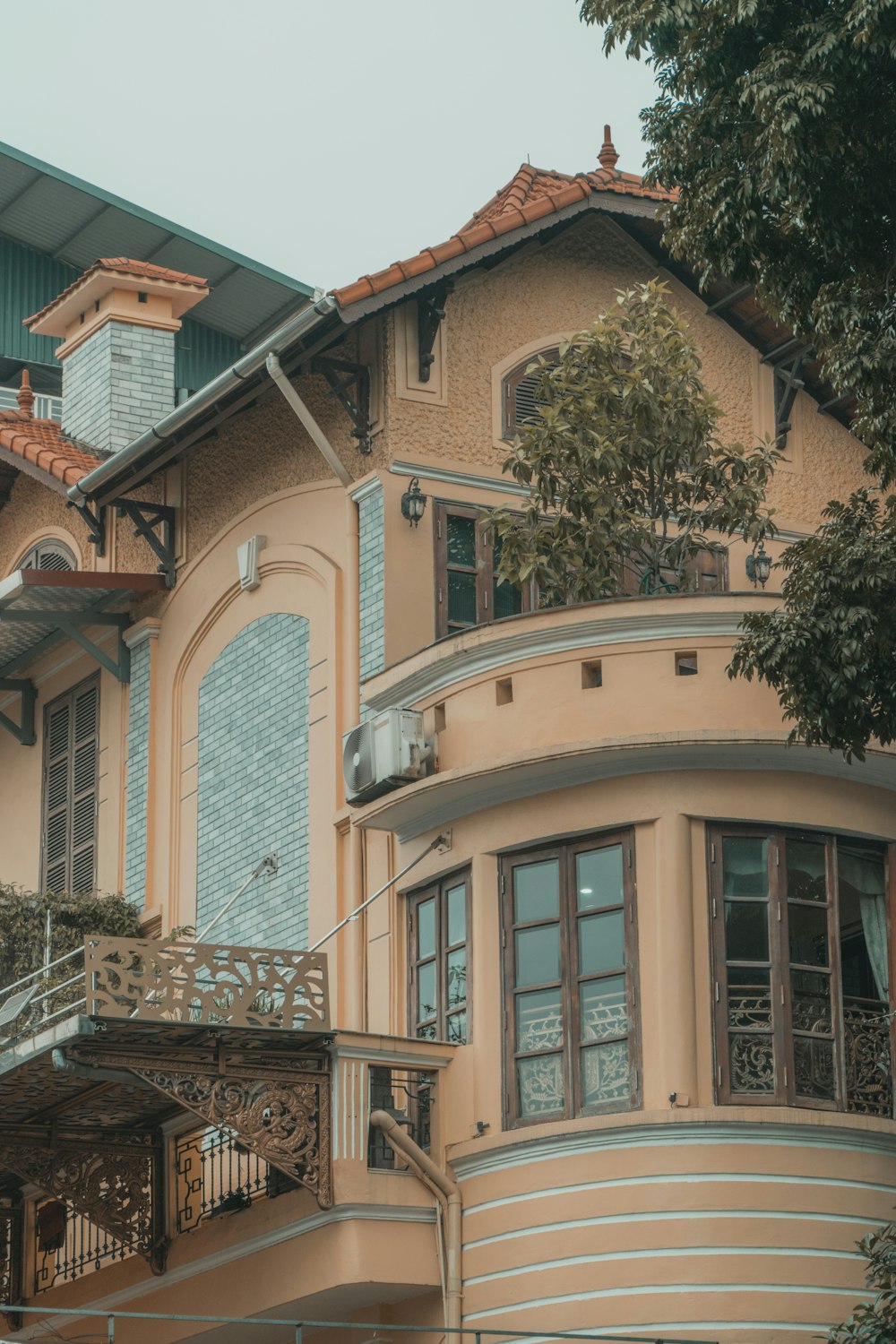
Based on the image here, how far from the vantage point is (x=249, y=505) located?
22.5 m

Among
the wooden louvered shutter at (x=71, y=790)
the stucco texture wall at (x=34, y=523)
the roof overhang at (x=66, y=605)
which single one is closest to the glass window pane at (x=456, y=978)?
the roof overhang at (x=66, y=605)

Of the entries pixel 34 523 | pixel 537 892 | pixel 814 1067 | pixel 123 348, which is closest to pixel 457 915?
pixel 537 892

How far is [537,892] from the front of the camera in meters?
18.8

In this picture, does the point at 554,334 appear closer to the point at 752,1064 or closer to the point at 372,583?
the point at 372,583

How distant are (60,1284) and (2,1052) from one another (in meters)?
4.07

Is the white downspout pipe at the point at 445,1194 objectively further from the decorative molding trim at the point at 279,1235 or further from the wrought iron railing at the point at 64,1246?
the wrought iron railing at the point at 64,1246

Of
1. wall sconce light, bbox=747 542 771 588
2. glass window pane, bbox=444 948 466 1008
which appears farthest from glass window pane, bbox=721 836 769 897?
wall sconce light, bbox=747 542 771 588

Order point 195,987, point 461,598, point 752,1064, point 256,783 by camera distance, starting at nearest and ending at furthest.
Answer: point 752,1064 → point 195,987 → point 461,598 → point 256,783

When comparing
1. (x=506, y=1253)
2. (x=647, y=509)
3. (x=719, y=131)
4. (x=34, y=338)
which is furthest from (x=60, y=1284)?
(x=34, y=338)

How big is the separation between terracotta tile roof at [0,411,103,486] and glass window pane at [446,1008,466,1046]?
7.25 metres

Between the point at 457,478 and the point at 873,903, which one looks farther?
the point at 457,478

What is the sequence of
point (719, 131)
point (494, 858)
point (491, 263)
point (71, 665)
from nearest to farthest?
point (719, 131), point (494, 858), point (491, 263), point (71, 665)

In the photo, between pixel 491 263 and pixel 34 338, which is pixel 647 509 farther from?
pixel 34 338

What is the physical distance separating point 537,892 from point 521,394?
5229mm
